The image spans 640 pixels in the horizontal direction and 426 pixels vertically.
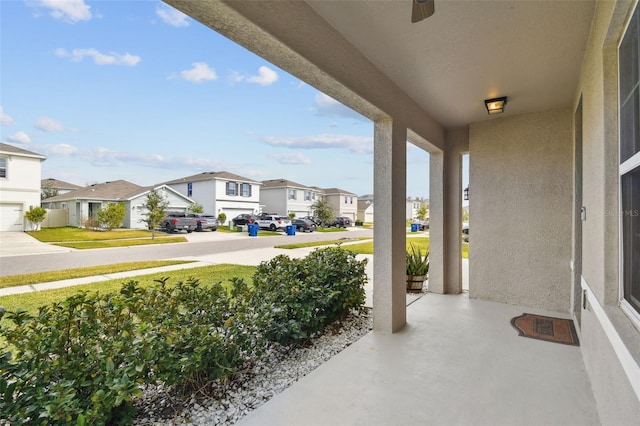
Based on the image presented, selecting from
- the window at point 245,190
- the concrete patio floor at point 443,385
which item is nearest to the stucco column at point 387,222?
the concrete patio floor at point 443,385

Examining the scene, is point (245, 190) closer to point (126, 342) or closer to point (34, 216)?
point (34, 216)

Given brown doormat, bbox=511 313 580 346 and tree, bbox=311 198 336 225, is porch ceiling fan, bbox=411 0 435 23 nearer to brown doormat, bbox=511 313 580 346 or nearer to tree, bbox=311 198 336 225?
brown doormat, bbox=511 313 580 346

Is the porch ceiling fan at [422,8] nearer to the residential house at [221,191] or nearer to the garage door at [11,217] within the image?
the garage door at [11,217]

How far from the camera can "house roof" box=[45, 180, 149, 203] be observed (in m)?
16.6

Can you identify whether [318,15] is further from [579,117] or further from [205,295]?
[579,117]

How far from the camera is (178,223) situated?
18.5 meters

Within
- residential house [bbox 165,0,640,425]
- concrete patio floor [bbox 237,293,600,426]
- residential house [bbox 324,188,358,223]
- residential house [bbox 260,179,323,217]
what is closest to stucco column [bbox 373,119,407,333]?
residential house [bbox 165,0,640,425]

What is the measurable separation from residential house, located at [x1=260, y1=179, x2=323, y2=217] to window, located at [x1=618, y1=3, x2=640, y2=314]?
28238mm

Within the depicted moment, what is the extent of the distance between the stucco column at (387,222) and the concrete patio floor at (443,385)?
0.27 metres

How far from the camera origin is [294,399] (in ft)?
6.98

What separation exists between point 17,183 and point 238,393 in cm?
461

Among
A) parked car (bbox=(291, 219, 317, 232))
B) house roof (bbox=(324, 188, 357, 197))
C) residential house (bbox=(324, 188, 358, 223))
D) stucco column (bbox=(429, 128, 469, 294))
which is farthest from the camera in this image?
house roof (bbox=(324, 188, 357, 197))

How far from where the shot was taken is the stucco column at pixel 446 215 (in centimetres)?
499

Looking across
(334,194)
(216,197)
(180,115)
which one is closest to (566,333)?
(180,115)
